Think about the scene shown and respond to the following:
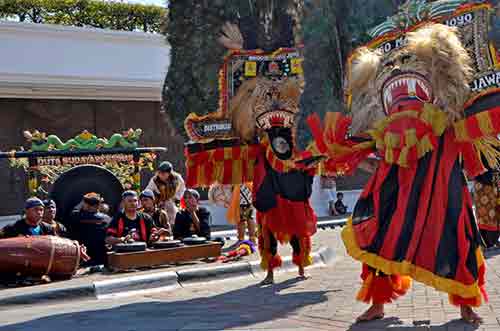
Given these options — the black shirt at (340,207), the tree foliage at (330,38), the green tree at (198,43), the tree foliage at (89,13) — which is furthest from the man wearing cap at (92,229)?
the tree foliage at (330,38)

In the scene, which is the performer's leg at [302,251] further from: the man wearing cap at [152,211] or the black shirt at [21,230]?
the black shirt at [21,230]

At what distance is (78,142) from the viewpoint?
11.7 metres

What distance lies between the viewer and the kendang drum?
28.6 feet

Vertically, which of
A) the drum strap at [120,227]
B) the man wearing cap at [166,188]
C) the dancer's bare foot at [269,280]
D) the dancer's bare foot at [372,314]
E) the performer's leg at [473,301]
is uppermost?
the man wearing cap at [166,188]

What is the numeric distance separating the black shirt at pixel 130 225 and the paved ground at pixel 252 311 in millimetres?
1290

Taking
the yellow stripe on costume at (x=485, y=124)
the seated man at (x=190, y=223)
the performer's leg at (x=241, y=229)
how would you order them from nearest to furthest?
1. the yellow stripe on costume at (x=485, y=124)
2. the seated man at (x=190, y=223)
3. the performer's leg at (x=241, y=229)

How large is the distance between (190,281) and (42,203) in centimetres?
194

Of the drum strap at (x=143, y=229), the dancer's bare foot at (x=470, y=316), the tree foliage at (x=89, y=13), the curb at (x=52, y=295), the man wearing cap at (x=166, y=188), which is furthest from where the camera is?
the tree foliage at (x=89, y=13)

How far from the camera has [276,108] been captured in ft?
29.8

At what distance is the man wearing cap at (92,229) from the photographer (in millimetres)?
10375

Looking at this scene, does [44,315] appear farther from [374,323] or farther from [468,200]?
[468,200]

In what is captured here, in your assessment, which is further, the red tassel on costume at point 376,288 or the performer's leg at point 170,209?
the performer's leg at point 170,209

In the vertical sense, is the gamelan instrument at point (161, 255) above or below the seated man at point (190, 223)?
below

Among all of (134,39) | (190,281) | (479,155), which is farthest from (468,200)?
(134,39)
